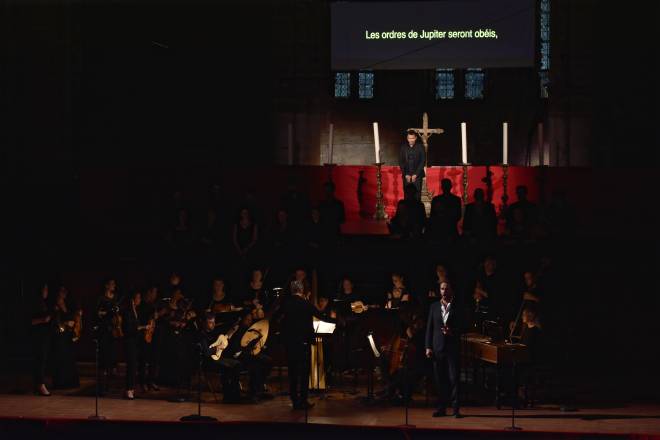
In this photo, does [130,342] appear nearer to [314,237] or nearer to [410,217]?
[314,237]

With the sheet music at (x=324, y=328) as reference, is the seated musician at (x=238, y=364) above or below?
below

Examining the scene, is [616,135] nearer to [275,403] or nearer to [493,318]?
[493,318]

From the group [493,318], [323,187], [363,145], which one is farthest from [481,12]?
[363,145]

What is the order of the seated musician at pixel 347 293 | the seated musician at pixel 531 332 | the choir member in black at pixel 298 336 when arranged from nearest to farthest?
the choir member in black at pixel 298 336
the seated musician at pixel 531 332
the seated musician at pixel 347 293

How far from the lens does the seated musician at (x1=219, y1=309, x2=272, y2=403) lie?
57.8 ft

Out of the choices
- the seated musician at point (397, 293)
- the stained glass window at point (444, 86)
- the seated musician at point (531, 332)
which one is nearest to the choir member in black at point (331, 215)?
the seated musician at point (397, 293)

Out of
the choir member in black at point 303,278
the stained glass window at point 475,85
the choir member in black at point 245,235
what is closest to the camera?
Result: the choir member in black at point 303,278

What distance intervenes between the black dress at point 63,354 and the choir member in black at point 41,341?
0.29m

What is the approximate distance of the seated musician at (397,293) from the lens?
19.0 metres

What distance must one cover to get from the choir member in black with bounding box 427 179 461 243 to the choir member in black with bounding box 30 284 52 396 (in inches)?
274

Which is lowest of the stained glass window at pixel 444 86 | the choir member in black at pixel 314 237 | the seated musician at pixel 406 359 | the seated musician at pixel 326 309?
the seated musician at pixel 406 359

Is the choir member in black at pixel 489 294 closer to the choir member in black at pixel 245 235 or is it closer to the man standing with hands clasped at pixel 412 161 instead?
the man standing with hands clasped at pixel 412 161

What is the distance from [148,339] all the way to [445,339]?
5314 mm

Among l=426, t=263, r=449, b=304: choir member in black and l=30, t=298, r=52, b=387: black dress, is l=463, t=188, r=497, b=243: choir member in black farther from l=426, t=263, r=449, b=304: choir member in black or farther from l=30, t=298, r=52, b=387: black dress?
l=30, t=298, r=52, b=387: black dress
